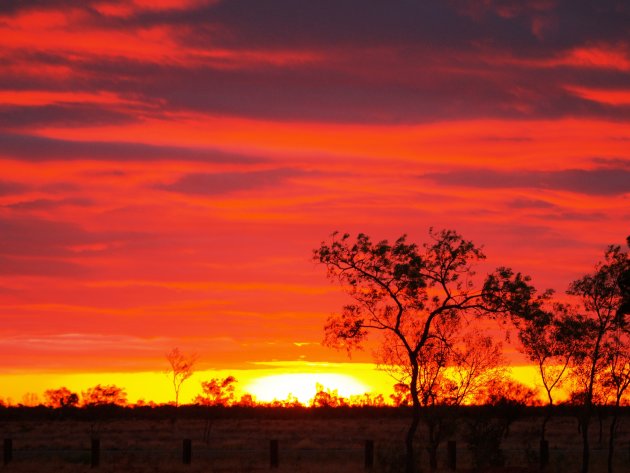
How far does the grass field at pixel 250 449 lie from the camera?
144 feet

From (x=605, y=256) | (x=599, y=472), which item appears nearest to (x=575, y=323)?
(x=605, y=256)

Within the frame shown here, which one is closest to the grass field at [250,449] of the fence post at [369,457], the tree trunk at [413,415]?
the fence post at [369,457]

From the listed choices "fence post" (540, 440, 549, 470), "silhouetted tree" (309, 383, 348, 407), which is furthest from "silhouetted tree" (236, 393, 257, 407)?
"fence post" (540, 440, 549, 470)

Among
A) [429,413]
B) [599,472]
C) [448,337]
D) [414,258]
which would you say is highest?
[414,258]

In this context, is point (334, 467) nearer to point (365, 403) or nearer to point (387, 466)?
point (387, 466)

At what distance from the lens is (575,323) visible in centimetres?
4556

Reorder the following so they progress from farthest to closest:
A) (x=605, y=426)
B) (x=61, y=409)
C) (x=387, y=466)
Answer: (x=61, y=409) → (x=605, y=426) → (x=387, y=466)

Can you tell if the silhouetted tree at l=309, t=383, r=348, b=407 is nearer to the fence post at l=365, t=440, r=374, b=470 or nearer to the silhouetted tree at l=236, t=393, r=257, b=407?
the silhouetted tree at l=236, t=393, r=257, b=407

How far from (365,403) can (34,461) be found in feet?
309

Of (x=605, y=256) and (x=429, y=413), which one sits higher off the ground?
(x=605, y=256)

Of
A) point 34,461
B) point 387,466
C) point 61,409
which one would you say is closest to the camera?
point 387,466

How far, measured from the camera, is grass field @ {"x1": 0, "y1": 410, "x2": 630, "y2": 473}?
43969 mm

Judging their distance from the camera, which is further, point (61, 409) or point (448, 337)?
point (61, 409)

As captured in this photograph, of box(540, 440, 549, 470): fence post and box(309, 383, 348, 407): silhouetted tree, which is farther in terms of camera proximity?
box(309, 383, 348, 407): silhouetted tree
